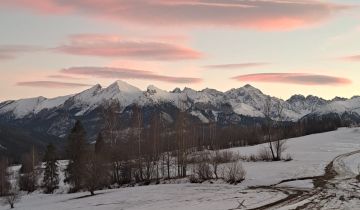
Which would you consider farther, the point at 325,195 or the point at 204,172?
the point at 204,172

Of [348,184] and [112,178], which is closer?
[348,184]

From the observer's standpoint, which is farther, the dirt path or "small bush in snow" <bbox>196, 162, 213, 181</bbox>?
"small bush in snow" <bbox>196, 162, 213, 181</bbox>

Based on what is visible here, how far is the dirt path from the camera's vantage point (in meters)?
37.5

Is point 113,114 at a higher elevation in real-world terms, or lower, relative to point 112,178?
higher

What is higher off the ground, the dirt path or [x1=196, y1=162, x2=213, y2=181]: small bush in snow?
[x1=196, y1=162, x2=213, y2=181]: small bush in snow

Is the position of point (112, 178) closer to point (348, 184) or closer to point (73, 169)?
point (73, 169)

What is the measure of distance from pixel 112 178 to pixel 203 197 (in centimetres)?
4467

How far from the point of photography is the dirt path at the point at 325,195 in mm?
37531

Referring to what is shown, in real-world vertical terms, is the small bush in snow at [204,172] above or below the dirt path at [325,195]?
Result: above

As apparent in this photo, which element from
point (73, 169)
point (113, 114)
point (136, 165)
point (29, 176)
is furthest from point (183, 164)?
point (29, 176)

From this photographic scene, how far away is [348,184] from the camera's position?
5091 cm

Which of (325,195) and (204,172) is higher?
(204,172)

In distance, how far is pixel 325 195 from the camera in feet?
142

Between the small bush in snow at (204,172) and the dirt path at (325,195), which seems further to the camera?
the small bush in snow at (204,172)
